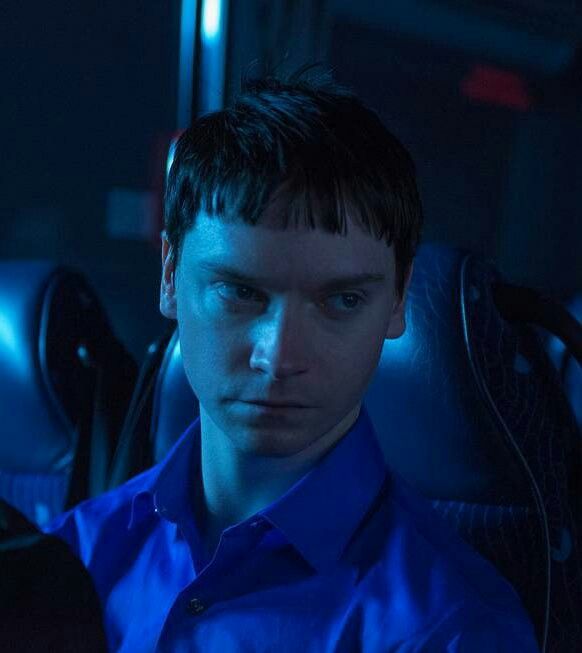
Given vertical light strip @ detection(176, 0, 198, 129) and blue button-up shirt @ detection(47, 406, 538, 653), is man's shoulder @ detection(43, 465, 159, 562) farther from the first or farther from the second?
vertical light strip @ detection(176, 0, 198, 129)

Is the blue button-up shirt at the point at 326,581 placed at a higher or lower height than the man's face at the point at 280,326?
lower

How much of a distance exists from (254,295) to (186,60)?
4.85ft

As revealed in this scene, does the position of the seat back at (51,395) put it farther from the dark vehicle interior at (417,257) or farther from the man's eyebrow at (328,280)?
the man's eyebrow at (328,280)

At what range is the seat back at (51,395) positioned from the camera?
130 cm

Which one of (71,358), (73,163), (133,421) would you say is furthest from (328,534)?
(73,163)

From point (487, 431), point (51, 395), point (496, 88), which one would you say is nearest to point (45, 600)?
point (487, 431)

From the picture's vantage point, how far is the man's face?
630mm

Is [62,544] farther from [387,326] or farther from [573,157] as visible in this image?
[573,157]

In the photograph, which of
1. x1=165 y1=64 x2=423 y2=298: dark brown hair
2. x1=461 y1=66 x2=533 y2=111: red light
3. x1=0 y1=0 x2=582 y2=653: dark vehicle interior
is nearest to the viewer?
x1=165 y1=64 x2=423 y2=298: dark brown hair

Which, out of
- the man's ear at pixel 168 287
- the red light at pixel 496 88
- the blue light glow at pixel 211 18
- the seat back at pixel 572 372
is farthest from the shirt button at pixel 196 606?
the red light at pixel 496 88

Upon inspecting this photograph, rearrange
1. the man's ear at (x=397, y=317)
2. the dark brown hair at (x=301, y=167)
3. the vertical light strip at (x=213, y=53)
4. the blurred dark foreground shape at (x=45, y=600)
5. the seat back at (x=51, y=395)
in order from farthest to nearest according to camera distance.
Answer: the vertical light strip at (x=213, y=53) < the seat back at (x=51, y=395) < the man's ear at (x=397, y=317) < the dark brown hair at (x=301, y=167) < the blurred dark foreground shape at (x=45, y=600)

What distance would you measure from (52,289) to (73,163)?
847 mm

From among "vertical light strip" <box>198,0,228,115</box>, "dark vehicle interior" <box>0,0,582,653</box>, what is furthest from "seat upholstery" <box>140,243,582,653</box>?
"vertical light strip" <box>198,0,228,115</box>

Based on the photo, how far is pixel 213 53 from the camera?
1.90 meters
